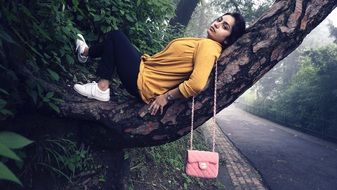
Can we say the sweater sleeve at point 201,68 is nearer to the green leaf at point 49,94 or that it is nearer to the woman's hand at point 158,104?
the woman's hand at point 158,104

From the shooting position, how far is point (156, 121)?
121 inches

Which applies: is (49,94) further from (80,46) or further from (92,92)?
(80,46)

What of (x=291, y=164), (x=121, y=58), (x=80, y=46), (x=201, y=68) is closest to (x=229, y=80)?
(x=201, y=68)

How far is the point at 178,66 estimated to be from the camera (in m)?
3.33

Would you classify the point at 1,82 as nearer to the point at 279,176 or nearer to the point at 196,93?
the point at 196,93

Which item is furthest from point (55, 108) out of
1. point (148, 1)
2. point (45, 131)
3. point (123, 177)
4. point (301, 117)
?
point (301, 117)

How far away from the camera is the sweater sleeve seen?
2.90 meters

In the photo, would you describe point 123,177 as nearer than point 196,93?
No

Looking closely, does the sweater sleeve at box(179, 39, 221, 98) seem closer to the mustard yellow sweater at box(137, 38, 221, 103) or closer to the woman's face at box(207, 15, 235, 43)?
the mustard yellow sweater at box(137, 38, 221, 103)

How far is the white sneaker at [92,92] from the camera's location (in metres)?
3.21

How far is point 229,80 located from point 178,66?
58cm

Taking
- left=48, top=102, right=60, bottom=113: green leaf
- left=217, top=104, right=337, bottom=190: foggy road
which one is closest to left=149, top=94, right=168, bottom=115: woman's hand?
left=48, top=102, right=60, bottom=113: green leaf

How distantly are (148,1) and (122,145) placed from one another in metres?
2.77

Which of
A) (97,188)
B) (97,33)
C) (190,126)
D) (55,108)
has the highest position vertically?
(97,33)
